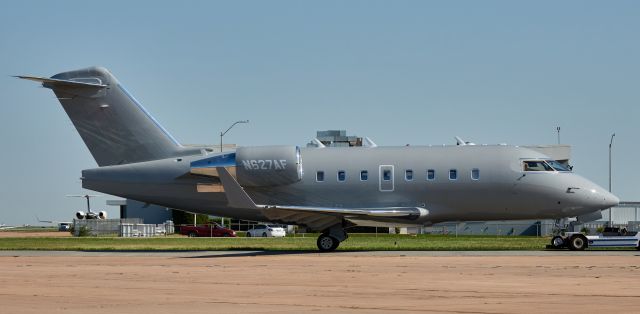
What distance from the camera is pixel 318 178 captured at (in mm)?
43312

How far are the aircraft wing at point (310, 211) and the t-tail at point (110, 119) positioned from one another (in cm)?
508

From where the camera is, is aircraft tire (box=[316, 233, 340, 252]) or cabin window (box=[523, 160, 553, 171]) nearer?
cabin window (box=[523, 160, 553, 171])

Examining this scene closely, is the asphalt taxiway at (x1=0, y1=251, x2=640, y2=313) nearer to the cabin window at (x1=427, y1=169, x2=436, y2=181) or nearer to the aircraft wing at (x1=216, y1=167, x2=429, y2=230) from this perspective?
the aircraft wing at (x1=216, y1=167, x2=429, y2=230)

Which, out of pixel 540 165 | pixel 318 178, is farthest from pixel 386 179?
pixel 540 165

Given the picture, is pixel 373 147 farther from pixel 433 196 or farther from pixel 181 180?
pixel 181 180

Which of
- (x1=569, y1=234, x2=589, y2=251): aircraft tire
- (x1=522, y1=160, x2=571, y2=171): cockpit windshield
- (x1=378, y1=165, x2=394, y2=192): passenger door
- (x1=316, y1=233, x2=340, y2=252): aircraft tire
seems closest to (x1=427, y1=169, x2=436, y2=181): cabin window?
(x1=378, y1=165, x2=394, y2=192): passenger door

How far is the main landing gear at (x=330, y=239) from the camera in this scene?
4300 cm

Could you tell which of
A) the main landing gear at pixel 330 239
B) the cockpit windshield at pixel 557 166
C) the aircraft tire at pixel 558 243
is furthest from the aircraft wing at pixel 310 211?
the cockpit windshield at pixel 557 166

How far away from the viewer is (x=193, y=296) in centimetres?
2122

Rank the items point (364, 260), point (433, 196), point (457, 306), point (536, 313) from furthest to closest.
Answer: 1. point (433, 196)
2. point (364, 260)
3. point (457, 306)
4. point (536, 313)

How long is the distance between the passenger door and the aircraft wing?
0.81 metres

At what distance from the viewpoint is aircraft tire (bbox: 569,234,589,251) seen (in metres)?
41.2

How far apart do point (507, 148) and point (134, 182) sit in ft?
50.6

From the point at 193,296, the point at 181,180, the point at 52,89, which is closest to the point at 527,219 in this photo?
the point at 181,180
